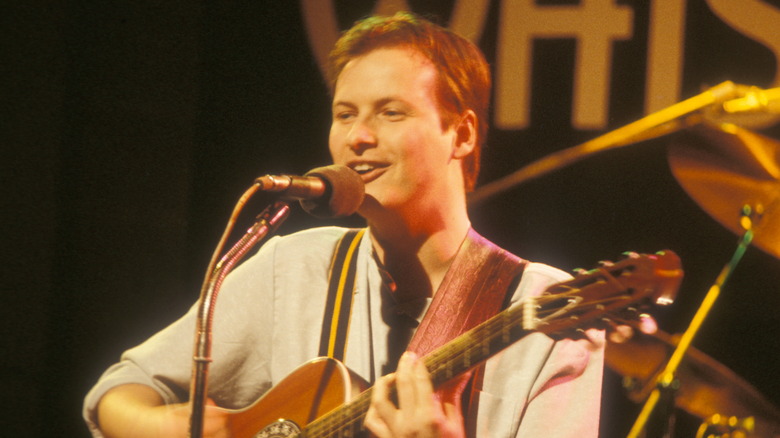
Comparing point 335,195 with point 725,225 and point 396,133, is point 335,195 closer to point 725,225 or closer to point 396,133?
point 396,133

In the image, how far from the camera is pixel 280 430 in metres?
1.75

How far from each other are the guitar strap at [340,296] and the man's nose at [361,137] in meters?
0.22

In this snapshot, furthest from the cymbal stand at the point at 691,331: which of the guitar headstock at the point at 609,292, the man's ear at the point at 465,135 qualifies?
the man's ear at the point at 465,135

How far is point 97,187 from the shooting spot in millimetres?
2479

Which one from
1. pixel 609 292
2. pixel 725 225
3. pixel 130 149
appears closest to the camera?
pixel 609 292

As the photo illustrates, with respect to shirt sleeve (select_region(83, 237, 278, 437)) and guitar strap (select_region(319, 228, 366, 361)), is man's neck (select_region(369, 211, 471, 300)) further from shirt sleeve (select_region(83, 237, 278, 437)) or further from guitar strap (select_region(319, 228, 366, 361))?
shirt sleeve (select_region(83, 237, 278, 437))

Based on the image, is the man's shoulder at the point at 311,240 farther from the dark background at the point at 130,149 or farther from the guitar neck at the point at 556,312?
the guitar neck at the point at 556,312

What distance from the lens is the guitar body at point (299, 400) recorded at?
172 cm

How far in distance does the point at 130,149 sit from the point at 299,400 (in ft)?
3.62

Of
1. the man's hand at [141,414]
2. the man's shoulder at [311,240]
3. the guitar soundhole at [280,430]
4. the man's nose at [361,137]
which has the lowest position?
the man's hand at [141,414]

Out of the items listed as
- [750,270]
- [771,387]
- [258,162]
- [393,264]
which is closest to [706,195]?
[750,270]

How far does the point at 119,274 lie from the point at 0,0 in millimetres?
888

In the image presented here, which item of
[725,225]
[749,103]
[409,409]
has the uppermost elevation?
[749,103]

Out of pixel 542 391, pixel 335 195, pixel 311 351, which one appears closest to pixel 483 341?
pixel 542 391
